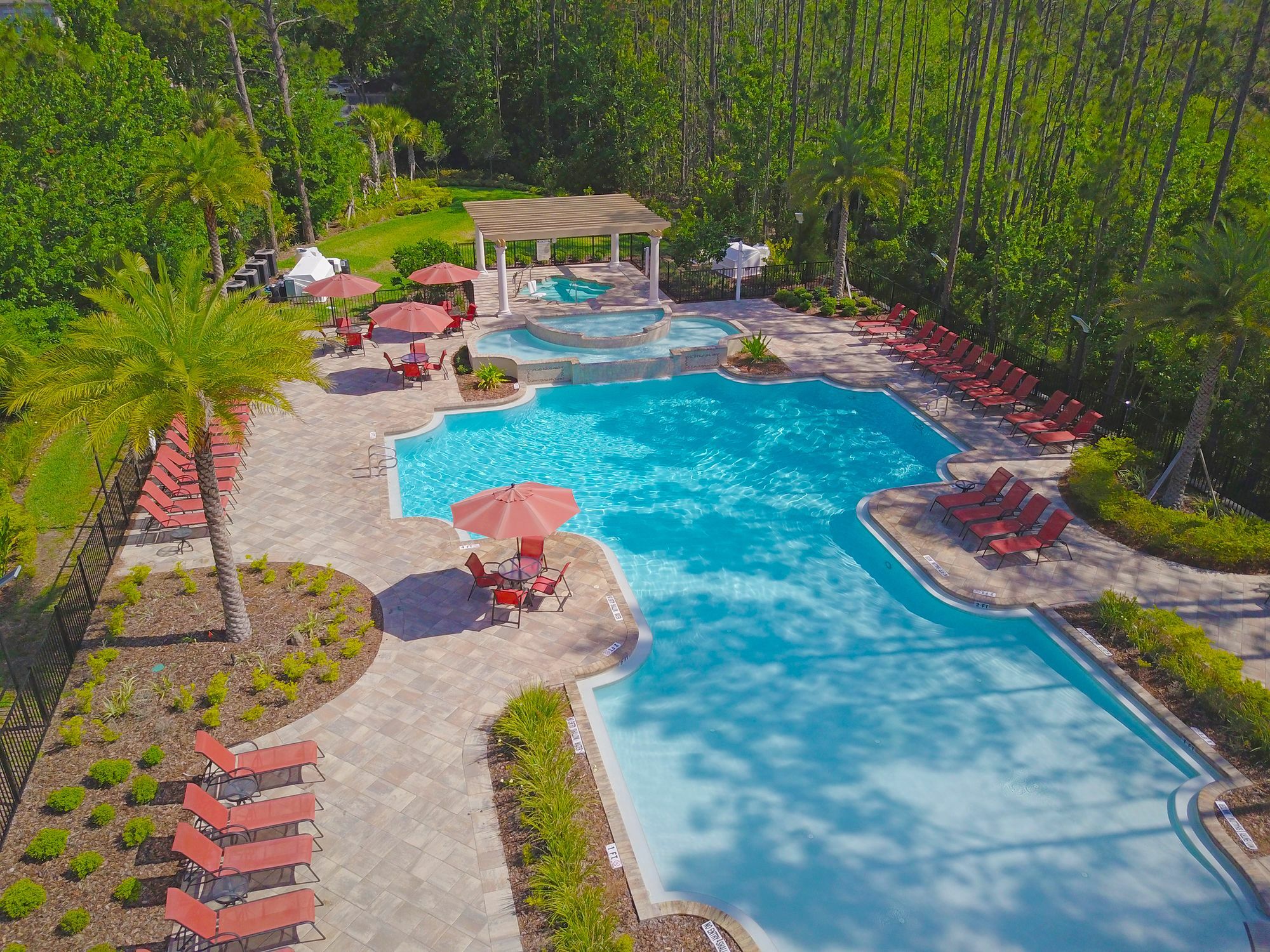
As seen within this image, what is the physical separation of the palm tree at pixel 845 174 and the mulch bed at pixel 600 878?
949 inches

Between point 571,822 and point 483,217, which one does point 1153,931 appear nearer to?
point 571,822

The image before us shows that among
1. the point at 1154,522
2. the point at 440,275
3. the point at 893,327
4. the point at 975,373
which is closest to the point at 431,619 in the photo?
the point at 1154,522

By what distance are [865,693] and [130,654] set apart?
12.1 meters

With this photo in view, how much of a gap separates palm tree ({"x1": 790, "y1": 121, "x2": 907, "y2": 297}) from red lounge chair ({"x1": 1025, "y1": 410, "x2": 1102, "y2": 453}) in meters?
12.5

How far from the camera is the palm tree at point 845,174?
99.8 ft

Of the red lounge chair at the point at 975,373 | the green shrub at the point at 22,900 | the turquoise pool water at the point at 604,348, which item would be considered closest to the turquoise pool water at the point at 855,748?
the red lounge chair at the point at 975,373

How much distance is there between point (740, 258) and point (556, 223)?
7.07 m

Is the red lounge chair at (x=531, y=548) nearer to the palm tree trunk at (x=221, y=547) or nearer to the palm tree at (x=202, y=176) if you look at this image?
the palm tree trunk at (x=221, y=547)

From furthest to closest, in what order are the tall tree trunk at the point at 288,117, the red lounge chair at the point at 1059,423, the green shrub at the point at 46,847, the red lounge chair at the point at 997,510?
the tall tree trunk at the point at 288,117
the red lounge chair at the point at 1059,423
the red lounge chair at the point at 997,510
the green shrub at the point at 46,847

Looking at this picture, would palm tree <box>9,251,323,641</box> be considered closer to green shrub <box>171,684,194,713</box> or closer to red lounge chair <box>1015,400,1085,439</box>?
green shrub <box>171,684,194,713</box>

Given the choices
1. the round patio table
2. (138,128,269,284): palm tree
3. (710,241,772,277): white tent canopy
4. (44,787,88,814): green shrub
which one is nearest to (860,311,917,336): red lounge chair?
(710,241,772,277): white tent canopy

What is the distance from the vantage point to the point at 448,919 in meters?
10.3

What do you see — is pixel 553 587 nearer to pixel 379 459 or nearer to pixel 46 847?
pixel 379 459

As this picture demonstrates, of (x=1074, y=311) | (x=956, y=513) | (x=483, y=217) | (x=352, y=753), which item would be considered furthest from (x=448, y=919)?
(x=483, y=217)
